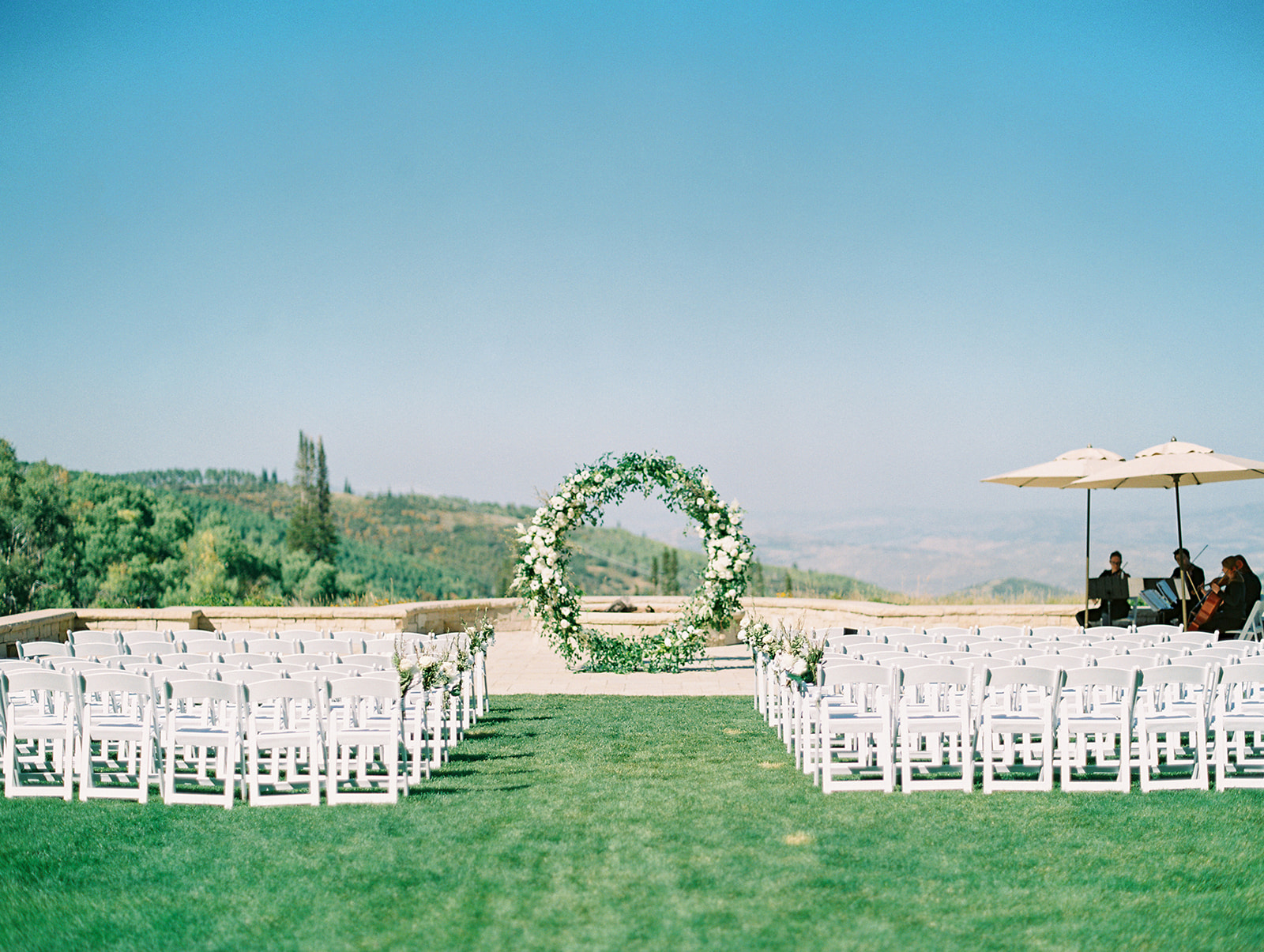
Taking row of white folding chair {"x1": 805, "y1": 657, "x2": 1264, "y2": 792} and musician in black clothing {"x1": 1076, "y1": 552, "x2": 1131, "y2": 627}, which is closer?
row of white folding chair {"x1": 805, "y1": 657, "x2": 1264, "y2": 792}

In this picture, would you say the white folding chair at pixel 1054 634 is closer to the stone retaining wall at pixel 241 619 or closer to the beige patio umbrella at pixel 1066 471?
the beige patio umbrella at pixel 1066 471

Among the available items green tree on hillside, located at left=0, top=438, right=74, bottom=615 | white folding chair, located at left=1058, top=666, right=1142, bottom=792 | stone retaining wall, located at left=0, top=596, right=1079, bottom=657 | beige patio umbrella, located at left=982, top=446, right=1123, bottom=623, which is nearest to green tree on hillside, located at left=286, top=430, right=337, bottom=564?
green tree on hillside, located at left=0, top=438, right=74, bottom=615

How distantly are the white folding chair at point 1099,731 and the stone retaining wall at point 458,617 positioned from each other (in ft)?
17.6

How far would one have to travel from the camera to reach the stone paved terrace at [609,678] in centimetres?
1252

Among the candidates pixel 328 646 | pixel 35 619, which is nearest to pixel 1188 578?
pixel 328 646

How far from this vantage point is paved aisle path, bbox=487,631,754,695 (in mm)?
12523

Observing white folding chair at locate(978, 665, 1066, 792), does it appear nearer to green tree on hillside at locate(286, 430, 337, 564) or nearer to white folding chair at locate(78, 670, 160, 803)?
white folding chair at locate(78, 670, 160, 803)

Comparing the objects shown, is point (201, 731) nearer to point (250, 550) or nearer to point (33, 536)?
point (33, 536)

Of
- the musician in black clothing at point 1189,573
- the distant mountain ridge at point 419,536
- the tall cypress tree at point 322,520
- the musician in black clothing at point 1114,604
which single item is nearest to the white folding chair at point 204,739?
the musician in black clothing at point 1189,573

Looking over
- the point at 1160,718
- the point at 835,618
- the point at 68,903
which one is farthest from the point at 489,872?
the point at 835,618

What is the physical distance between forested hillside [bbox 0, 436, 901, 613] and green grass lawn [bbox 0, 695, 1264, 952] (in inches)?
220

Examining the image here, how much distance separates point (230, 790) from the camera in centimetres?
648

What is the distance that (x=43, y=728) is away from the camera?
7.07 m

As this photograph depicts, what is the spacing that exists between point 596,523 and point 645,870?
9.01 metres
